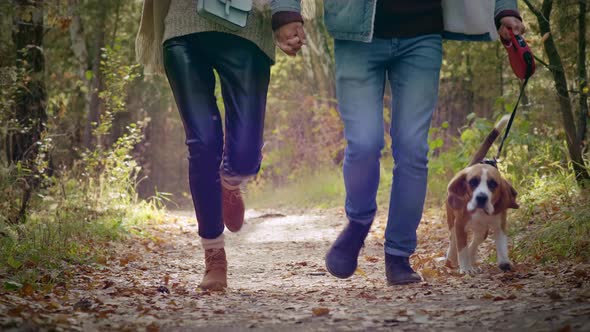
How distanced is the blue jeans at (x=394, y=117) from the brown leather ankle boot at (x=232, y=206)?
40.4 inches

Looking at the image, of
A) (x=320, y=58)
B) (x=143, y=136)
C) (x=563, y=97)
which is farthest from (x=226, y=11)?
(x=320, y=58)

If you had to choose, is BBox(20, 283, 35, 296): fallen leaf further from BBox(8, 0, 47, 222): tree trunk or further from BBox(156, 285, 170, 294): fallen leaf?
BBox(8, 0, 47, 222): tree trunk

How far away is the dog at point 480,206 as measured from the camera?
4.14 m

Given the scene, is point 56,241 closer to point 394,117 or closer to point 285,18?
point 285,18

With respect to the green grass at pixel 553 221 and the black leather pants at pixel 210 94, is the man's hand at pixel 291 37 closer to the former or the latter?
the black leather pants at pixel 210 94

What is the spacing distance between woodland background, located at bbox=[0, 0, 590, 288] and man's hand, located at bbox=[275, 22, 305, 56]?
27.1 inches

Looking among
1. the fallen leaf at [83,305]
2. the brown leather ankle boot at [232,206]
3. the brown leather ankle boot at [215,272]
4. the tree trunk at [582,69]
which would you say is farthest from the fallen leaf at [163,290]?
the tree trunk at [582,69]

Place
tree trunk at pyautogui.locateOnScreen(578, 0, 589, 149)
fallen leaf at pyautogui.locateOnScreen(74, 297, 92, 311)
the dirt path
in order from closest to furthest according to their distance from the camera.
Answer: the dirt path → fallen leaf at pyautogui.locateOnScreen(74, 297, 92, 311) → tree trunk at pyautogui.locateOnScreen(578, 0, 589, 149)

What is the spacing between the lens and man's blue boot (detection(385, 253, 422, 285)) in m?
3.81

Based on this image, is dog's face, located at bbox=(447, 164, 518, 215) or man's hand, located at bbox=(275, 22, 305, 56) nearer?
man's hand, located at bbox=(275, 22, 305, 56)

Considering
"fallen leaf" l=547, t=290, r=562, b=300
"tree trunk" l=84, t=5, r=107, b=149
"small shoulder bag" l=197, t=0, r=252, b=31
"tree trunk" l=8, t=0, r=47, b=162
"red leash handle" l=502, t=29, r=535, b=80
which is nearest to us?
"fallen leaf" l=547, t=290, r=562, b=300

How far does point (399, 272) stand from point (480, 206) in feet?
2.27

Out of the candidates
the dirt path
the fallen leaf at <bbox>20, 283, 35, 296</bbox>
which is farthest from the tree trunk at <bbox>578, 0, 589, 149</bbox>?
the fallen leaf at <bbox>20, 283, 35, 296</bbox>

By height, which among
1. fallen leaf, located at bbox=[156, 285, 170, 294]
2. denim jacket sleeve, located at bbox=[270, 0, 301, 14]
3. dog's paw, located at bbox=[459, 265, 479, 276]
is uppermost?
denim jacket sleeve, located at bbox=[270, 0, 301, 14]
